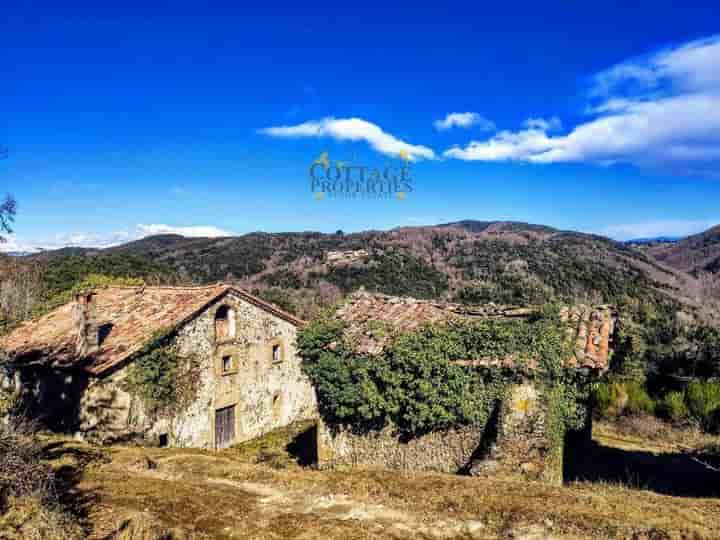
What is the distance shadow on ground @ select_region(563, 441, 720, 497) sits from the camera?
1234 centimetres

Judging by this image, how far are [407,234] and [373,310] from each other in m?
70.0

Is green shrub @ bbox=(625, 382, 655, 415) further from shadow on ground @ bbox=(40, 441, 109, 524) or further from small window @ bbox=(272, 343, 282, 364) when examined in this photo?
shadow on ground @ bbox=(40, 441, 109, 524)

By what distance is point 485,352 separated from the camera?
11.7 m

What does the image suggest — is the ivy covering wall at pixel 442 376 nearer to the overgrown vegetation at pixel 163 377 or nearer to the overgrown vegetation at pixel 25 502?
the overgrown vegetation at pixel 25 502

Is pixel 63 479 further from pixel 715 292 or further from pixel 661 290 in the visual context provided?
pixel 715 292

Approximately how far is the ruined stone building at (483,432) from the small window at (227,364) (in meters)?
8.03

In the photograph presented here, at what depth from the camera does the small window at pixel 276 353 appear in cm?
2339

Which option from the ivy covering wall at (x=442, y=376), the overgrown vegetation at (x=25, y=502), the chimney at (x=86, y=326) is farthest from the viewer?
the chimney at (x=86, y=326)

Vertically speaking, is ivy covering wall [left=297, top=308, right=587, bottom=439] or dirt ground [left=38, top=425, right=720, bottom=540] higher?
ivy covering wall [left=297, top=308, right=587, bottom=439]

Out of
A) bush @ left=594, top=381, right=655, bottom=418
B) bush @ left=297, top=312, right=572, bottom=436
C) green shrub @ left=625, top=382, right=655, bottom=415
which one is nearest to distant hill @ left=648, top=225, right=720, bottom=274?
green shrub @ left=625, top=382, right=655, bottom=415

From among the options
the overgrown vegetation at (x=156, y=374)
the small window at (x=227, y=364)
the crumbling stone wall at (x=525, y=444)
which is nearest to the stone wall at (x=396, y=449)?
the crumbling stone wall at (x=525, y=444)

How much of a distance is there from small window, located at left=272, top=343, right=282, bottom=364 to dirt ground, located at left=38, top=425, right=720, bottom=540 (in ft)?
34.7

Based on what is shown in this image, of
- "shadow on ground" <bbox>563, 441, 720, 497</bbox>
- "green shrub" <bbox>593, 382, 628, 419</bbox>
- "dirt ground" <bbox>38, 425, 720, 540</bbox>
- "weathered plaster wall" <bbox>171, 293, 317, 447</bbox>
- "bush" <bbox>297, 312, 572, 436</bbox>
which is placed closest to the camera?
"dirt ground" <bbox>38, 425, 720, 540</bbox>

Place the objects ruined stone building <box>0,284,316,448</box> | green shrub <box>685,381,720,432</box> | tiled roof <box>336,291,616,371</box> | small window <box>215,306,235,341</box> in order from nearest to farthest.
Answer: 1. tiled roof <box>336,291,616,371</box>
2. ruined stone building <box>0,284,316,448</box>
3. green shrub <box>685,381,720,432</box>
4. small window <box>215,306,235,341</box>
